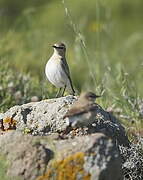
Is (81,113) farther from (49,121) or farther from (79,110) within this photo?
(49,121)

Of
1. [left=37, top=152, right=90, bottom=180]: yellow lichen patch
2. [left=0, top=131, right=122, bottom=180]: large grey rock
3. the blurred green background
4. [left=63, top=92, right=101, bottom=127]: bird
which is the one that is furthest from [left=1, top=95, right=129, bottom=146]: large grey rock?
the blurred green background

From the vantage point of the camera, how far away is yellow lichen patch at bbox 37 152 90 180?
5645 mm

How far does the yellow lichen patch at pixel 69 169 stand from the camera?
5.64m

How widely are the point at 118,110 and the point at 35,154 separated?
3.58 metres

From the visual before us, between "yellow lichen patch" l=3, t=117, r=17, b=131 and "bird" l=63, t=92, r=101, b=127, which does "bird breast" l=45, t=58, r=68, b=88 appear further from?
"bird" l=63, t=92, r=101, b=127

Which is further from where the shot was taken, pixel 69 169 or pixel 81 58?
pixel 81 58

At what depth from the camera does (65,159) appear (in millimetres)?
5680

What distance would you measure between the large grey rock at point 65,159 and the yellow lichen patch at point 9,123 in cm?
78

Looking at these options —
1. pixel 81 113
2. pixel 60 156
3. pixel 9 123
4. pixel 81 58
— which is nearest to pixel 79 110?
pixel 81 113

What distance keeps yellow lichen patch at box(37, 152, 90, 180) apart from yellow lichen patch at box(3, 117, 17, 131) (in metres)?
1.07

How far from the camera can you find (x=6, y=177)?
5691 mm

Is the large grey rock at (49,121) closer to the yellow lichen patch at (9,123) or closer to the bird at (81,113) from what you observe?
the yellow lichen patch at (9,123)

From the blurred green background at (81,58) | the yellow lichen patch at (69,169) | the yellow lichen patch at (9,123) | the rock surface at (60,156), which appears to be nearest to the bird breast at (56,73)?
the blurred green background at (81,58)

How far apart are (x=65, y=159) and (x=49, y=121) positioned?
0.89 metres
